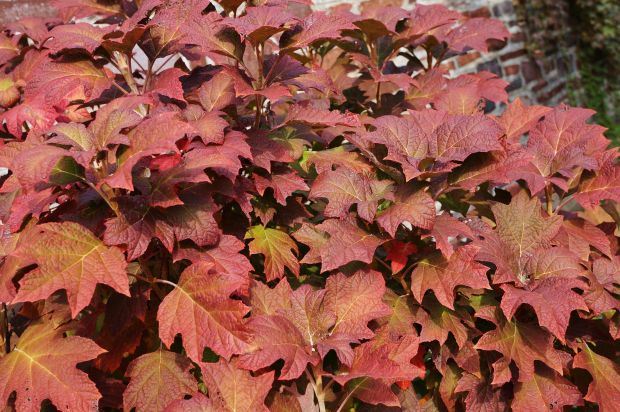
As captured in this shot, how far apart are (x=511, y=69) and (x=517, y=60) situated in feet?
0.32

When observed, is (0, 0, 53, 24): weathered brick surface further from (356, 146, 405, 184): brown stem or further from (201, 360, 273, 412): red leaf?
(201, 360, 273, 412): red leaf

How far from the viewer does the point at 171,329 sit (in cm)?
135

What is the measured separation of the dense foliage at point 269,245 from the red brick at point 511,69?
2.70 m

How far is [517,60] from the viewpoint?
4.49m

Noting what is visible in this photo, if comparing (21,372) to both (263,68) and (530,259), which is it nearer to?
(263,68)

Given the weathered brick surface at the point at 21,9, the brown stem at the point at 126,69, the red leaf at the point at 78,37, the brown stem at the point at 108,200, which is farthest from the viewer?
the weathered brick surface at the point at 21,9

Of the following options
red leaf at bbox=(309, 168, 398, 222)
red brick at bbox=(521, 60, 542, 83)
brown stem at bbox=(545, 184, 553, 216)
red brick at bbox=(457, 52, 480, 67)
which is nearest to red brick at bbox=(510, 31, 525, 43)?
red brick at bbox=(521, 60, 542, 83)

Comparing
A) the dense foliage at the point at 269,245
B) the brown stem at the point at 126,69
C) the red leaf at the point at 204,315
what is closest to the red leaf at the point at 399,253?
the dense foliage at the point at 269,245

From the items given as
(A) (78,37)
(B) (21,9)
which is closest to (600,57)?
(B) (21,9)

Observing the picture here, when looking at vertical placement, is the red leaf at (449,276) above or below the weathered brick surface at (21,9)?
below

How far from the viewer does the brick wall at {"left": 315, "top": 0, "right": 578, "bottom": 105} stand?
4180mm

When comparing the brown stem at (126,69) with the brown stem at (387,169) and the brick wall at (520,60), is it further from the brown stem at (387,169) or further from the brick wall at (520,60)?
the brick wall at (520,60)

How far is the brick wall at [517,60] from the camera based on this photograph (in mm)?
4180

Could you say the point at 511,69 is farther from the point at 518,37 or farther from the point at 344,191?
the point at 344,191
